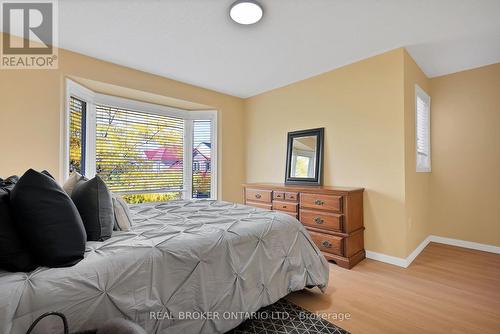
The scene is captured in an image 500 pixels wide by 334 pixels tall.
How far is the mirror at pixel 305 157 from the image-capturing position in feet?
11.3

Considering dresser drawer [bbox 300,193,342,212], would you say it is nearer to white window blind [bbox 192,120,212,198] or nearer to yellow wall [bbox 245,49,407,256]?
yellow wall [bbox 245,49,407,256]

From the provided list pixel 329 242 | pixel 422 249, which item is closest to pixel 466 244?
pixel 422 249

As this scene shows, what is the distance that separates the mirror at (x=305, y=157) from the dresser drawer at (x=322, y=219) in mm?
586

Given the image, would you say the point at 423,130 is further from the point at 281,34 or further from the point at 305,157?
the point at 281,34

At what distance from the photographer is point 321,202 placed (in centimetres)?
287

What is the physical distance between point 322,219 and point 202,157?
239 centimetres

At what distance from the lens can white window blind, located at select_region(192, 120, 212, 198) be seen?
4.27 m

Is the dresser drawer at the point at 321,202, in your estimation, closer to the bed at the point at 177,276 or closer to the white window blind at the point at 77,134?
the bed at the point at 177,276

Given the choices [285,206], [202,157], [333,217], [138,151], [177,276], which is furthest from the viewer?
[202,157]

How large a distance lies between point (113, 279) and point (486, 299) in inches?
112

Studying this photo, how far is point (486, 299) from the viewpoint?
2.00 meters

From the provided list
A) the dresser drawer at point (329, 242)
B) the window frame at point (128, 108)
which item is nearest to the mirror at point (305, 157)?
the dresser drawer at point (329, 242)

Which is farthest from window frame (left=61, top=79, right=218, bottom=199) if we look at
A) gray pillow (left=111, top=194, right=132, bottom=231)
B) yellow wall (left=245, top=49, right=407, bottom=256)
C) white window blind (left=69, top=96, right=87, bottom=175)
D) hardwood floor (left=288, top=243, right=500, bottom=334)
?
hardwood floor (left=288, top=243, right=500, bottom=334)

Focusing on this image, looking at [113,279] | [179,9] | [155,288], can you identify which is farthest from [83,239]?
[179,9]
